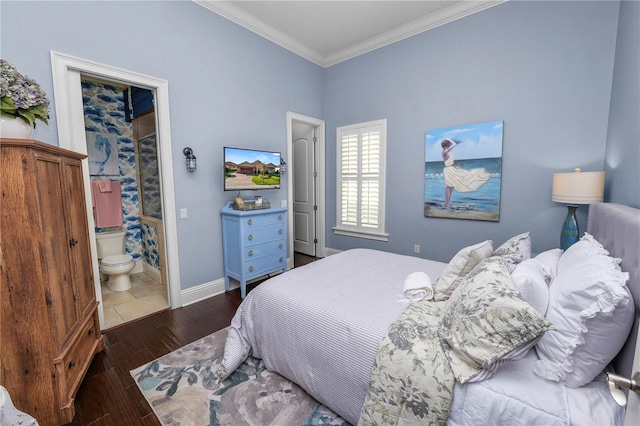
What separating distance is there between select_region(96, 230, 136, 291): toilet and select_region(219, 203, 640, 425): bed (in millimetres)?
2404

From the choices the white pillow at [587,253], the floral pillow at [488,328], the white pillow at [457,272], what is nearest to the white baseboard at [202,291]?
the white pillow at [457,272]

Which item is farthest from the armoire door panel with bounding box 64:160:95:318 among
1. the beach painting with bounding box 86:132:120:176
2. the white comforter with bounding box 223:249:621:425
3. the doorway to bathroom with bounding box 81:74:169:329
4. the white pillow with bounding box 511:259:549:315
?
the white pillow with bounding box 511:259:549:315

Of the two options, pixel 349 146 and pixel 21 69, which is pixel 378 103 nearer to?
pixel 349 146

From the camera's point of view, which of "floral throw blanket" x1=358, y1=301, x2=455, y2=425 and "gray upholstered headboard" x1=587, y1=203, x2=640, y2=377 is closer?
"gray upholstered headboard" x1=587, y1=203, x2=640, y2=377

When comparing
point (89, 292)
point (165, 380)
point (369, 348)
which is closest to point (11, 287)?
point (89, 292)

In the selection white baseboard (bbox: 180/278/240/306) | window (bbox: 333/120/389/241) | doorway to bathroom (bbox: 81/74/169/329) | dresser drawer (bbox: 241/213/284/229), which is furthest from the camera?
window (bbox: 333/120/389/241)

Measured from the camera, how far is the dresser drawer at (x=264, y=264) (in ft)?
10.1

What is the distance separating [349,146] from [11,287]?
12.0 feet

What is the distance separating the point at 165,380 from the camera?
1.79 m

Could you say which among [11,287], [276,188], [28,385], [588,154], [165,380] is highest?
[588,154]

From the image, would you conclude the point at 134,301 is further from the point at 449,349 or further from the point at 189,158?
the point at 449,349

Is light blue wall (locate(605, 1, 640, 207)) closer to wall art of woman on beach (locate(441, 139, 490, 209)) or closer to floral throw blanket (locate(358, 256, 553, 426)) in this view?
wall art of woman on beach (locate(441, 139, 490, 209))

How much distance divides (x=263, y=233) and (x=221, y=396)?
1771 millimetres

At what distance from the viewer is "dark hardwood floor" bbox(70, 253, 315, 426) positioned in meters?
1.55
